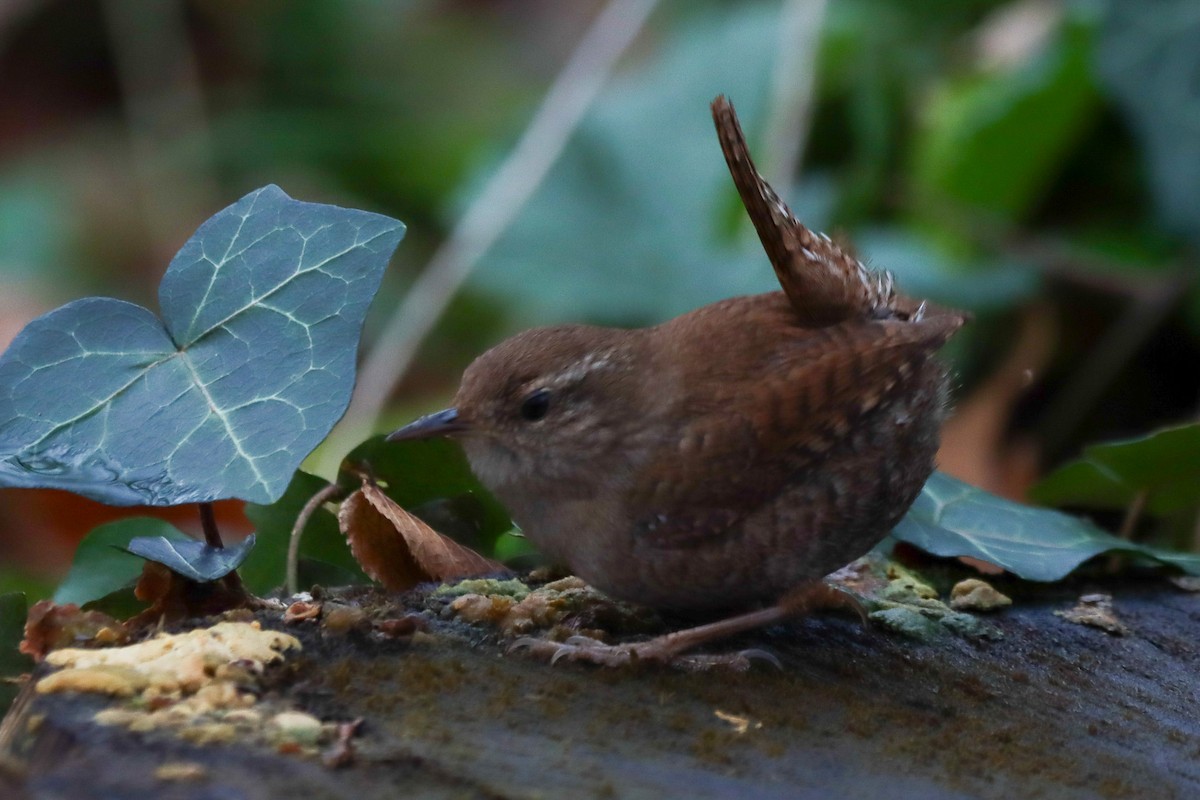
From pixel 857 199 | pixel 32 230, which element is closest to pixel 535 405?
pixel 857 199

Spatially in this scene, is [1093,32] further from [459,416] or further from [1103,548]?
[459,416]

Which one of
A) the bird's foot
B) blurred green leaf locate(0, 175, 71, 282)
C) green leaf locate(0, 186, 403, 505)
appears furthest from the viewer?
blurred green leaf locate(0, 175, 71, 282)

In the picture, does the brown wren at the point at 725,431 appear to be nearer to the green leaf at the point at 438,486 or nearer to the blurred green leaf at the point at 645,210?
the green leaf at the point at 438,486

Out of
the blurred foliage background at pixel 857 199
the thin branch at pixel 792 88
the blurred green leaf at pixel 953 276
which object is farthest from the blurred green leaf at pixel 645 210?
the blurred green leaf at pixel 953 276

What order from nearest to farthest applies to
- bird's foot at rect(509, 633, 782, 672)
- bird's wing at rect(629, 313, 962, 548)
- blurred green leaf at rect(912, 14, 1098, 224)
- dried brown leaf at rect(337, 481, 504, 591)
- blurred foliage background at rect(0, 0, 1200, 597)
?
1. bird's foot at rect(509, 633, 782, 672)
2. bird's wing at rect(629, 313, 962, 548)
3. dried brown leaf at rect(337, 481, 504, 591)
4. blurred foliage background at rect(0, 0, 1200, 597)
5. blurred green leaf at rect(912, 14, 1098, 224)

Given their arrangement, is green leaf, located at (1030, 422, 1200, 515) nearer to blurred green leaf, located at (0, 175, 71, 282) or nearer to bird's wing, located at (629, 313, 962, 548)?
bird's wing, located at (629, 313, 962, 548)

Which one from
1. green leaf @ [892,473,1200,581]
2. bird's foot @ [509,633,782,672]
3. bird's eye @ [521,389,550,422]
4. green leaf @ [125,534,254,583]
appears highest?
bird's eye @ [521,389,550,422]

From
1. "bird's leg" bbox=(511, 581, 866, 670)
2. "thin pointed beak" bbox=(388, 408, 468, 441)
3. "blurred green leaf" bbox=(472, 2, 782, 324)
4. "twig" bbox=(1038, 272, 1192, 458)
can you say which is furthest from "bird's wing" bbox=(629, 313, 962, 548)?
"twig" bbox=(1038, 272, 1192, 458)
